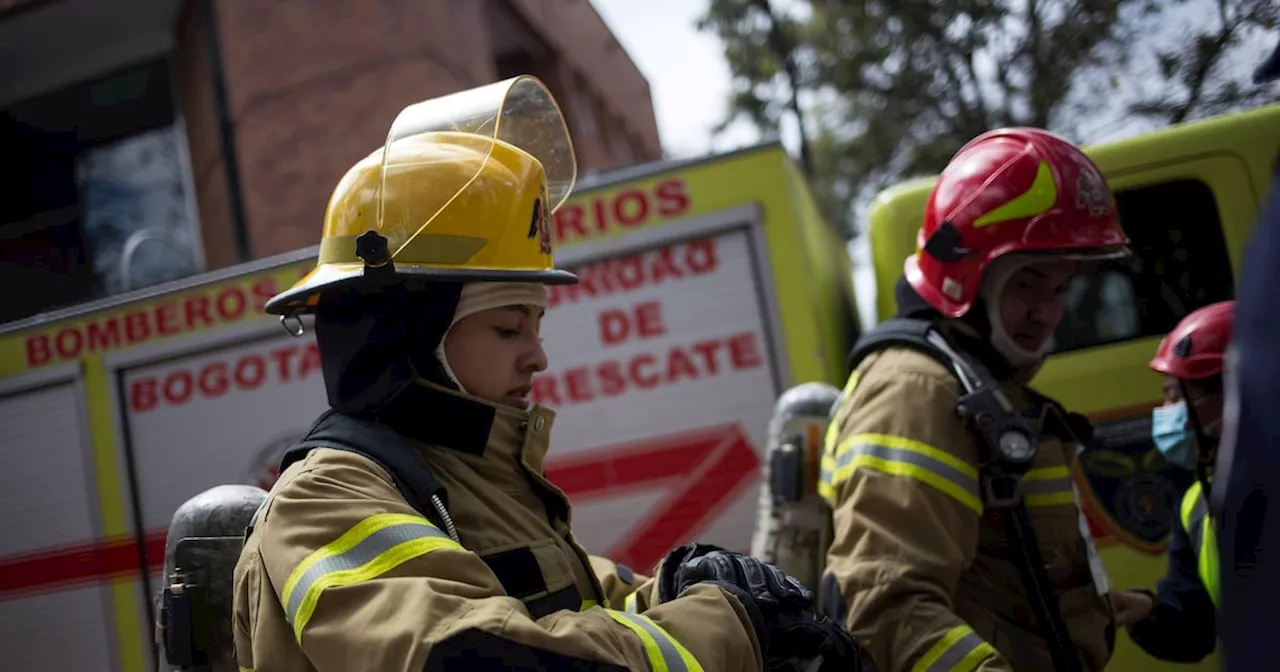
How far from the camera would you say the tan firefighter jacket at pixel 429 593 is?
4.18 feet

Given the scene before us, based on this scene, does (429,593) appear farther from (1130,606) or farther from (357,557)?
(1130,606)

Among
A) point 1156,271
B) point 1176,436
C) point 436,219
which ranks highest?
point 436,219

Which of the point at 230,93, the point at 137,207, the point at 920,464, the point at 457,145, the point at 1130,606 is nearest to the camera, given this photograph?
the point at 457,145

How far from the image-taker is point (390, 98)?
9812mm

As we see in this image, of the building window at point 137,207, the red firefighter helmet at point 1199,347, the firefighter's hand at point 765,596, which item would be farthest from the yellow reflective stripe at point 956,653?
the building window at point 137,207

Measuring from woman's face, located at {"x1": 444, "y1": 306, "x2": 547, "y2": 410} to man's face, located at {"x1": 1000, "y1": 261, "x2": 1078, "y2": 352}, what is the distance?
48.3 inches

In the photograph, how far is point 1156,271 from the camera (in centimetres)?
426

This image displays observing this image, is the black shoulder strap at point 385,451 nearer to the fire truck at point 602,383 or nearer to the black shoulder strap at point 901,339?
the black shoulder strap at point 901,339

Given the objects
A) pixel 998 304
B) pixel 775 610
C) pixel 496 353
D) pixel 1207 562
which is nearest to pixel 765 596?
pixel 775 610

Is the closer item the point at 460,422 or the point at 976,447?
the point at 460,422

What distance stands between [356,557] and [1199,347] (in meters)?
2.82

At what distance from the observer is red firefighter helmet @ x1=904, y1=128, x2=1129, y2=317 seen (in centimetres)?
242

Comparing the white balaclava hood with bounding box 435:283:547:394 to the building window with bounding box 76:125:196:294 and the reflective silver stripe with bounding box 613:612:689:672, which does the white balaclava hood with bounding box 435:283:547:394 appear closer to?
the reflective silver stripe with bounding box 613:612:689:672

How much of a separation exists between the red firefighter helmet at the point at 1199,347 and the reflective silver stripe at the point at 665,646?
2431mm
